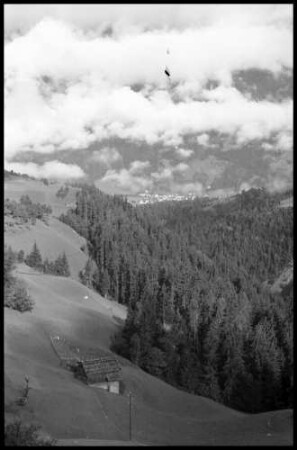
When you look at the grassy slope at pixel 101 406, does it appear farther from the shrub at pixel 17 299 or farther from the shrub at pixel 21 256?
the shrub at pixel 21 256

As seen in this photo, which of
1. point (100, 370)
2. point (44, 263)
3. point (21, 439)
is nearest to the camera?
point (21, 439)

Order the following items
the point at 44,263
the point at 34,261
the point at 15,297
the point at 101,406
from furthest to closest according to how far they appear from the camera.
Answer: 1. the point at 44,263
2. the point at 34,261
3. the point at 15,297
4. the point at 101,406

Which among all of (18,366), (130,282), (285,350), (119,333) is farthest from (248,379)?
(130,282)

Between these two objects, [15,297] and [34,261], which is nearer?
[15,297]

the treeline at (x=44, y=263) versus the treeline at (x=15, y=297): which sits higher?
the treeline at (x=44, y=263)

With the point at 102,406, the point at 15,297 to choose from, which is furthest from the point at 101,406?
the point at 15,297

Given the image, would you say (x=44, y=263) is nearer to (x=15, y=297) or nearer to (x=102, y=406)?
(x=15, y=297)

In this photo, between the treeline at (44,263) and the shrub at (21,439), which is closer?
the shrub at (21,439)

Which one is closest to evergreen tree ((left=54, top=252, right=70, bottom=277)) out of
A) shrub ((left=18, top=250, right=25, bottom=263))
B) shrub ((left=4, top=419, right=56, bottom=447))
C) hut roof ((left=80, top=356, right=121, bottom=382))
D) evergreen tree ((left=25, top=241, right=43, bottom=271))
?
evergreen tree ((left=25, top=241, right=43, bottom=271))

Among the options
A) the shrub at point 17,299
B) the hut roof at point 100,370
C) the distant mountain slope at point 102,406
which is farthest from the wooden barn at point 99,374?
the shrub at point 17,299

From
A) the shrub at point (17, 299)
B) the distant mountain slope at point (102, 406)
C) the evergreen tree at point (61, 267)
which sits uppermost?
the evergreen tree at point (61, 267)
